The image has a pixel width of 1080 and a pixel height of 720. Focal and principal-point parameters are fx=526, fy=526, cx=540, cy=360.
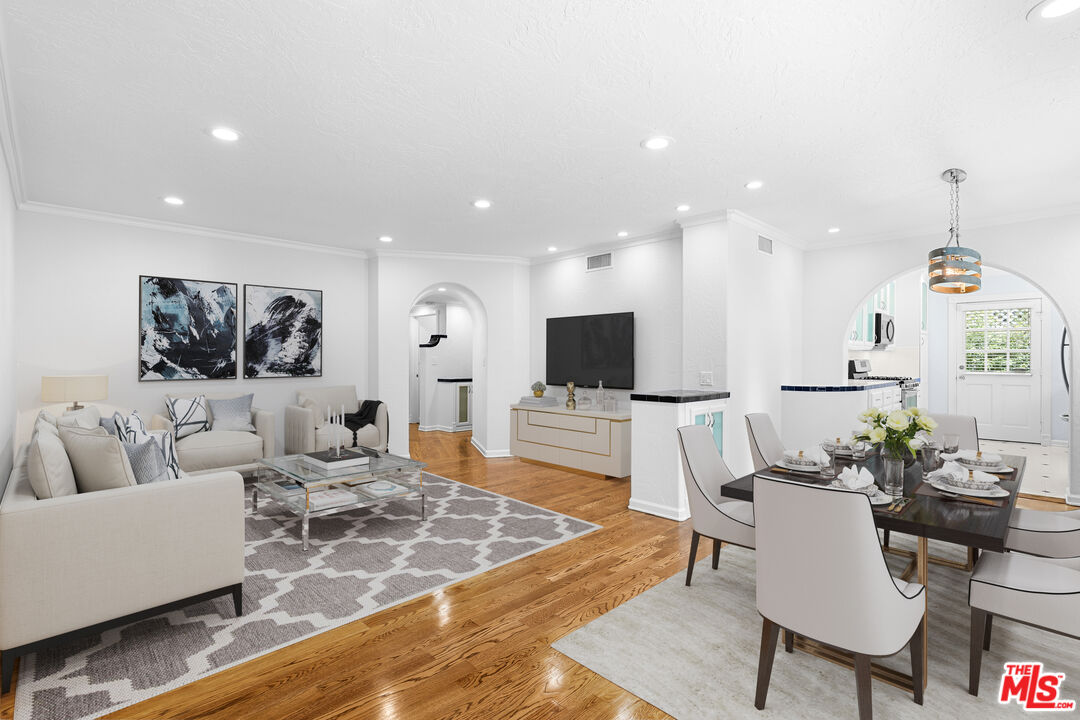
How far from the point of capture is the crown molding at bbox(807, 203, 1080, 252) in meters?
4.54

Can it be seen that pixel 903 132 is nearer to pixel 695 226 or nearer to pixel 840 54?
pixel 840 54

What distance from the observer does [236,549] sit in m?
2.55

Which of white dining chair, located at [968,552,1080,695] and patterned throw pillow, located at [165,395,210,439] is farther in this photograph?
patterned throw pillow, located at [165,395,210,439]

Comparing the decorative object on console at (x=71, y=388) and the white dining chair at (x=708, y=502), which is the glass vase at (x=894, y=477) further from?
the decorative object on console at (x=71, y=388)

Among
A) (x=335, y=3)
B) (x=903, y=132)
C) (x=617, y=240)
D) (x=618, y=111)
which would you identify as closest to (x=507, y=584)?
(x=618, y=111)

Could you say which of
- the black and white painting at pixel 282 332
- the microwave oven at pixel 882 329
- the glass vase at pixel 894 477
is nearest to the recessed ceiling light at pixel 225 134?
the black and white painting at pixel 282 332

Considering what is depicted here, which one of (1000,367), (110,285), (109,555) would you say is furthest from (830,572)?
(1000,367)

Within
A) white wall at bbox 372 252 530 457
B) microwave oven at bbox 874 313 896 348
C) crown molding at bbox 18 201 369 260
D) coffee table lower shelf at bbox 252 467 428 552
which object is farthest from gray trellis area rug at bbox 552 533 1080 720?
crown molding at bbox 18 201 369 260

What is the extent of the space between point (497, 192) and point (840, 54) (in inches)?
99.7

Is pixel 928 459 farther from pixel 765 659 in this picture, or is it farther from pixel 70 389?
pixel 70 389

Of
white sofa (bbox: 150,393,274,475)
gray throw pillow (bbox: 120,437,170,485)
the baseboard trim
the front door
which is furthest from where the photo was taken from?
the front door

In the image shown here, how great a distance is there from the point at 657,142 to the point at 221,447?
4472mm

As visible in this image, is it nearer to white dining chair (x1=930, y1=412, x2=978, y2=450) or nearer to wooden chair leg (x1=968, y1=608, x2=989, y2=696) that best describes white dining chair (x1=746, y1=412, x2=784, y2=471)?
white dining chair (x1=930, y1=412, x2=978, y2=450)

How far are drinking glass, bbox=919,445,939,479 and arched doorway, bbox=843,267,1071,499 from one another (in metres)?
3.95
